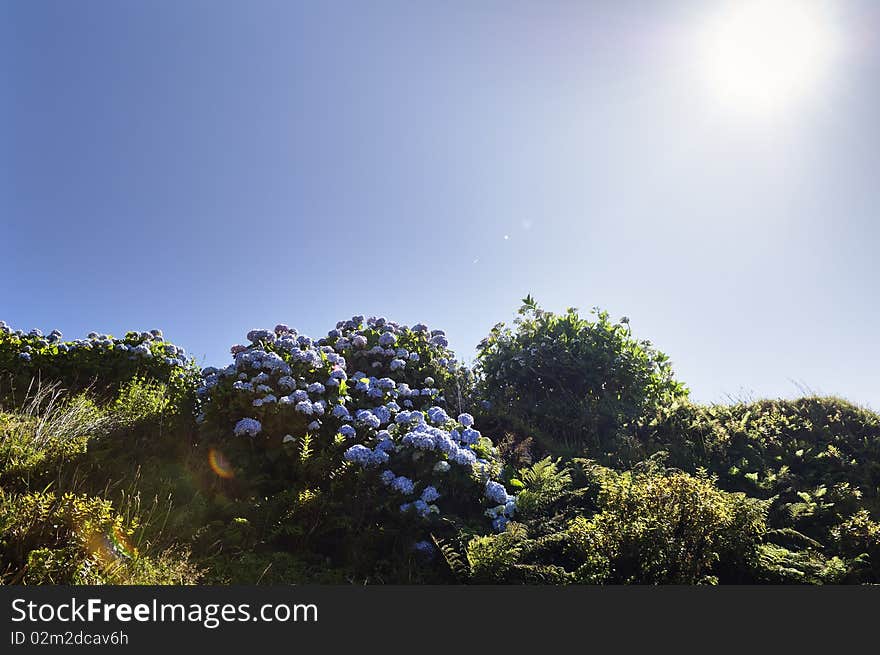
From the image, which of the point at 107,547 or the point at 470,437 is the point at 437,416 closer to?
the point at 470,437

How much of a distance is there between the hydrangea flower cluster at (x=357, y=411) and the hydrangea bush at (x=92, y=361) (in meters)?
2.01

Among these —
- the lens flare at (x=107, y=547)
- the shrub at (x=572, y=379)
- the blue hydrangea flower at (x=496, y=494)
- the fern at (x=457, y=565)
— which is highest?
the shrub at (x=572, y=379)

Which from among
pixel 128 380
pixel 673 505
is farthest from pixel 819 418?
pixel 128 380

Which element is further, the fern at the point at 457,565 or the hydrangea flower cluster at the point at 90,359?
the hydrangea flower cluster at the point at 90,359

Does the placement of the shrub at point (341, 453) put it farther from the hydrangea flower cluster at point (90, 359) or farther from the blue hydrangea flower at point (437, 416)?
the hydrangea flower cluster at point (90, 359)

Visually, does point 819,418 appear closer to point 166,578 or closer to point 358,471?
Answer: point 358,471

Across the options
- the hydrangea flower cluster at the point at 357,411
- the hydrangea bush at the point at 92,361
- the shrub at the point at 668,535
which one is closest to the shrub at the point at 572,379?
the hydrangea flower cluster at the point at 357,411

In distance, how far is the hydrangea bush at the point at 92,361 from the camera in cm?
898

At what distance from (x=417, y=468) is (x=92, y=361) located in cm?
745

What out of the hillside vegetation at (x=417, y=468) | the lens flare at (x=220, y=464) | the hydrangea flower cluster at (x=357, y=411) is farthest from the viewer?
the lens flare at (x=220, y=464)

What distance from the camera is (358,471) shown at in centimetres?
543

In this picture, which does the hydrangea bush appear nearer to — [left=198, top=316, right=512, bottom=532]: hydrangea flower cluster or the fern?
[left=198, top=316, right=512, bottom=532]: hydrangea flower cluster

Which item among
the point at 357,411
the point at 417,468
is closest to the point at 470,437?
the point at 417,468

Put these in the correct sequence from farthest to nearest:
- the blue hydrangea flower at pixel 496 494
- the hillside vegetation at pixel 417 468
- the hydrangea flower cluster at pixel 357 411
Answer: the hydrangea flower cluster at pixel 357 411, the blue hydrangea flower at pixel 496 494, the hillside vegetation at pixel 417 468
